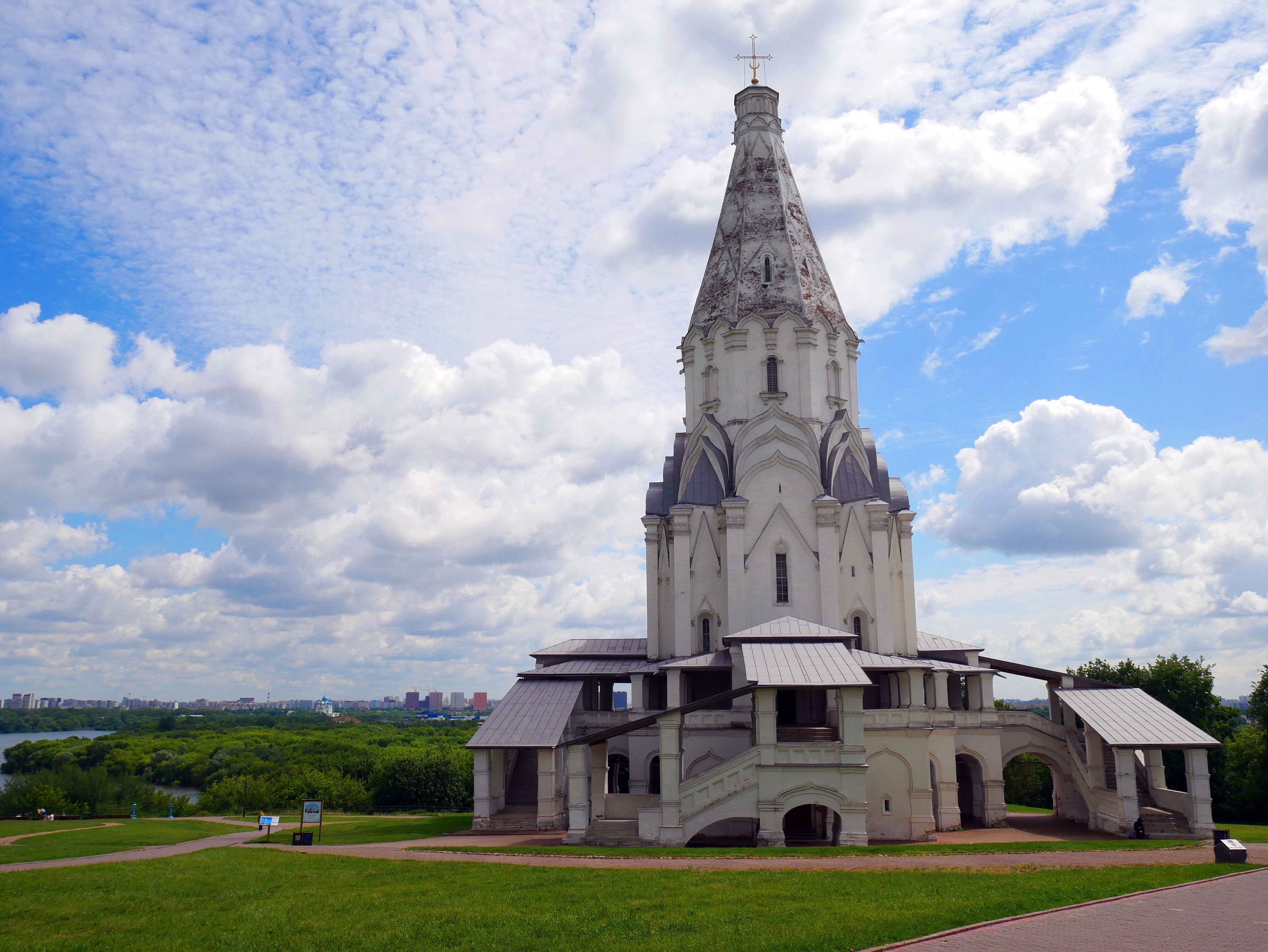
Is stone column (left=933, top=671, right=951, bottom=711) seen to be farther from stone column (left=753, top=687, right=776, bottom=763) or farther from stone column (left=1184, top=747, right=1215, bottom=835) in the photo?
stone column (left=753, top=687, right=776, bottom=763)

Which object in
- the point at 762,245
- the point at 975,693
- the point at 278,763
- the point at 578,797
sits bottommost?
the point at 278,763

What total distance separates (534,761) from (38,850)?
50.2 ft

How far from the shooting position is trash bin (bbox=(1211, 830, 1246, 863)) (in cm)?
1770

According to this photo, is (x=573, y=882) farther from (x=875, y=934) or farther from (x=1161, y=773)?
(x=1161, y=773)

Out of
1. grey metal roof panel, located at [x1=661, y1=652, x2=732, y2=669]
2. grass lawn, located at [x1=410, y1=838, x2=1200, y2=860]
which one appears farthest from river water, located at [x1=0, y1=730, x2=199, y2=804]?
grass lawn, located at [x1=410, y1=838, x2=1200, y2=860]

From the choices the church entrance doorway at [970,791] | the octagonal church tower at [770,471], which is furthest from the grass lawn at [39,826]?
the church entrance doorway at [970,791]

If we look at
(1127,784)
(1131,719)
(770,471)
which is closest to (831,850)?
(1127,784)

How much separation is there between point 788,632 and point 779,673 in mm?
→ 3696

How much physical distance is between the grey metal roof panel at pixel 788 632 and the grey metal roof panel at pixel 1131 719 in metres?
7.67

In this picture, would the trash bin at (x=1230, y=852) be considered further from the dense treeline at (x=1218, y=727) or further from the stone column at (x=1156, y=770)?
the dense treeline at (x=1218, y=727)

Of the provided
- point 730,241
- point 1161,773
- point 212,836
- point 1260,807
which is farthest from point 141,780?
point 1260,807

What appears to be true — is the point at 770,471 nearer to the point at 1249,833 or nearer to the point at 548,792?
the point at 548,792

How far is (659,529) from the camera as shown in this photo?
36125mm

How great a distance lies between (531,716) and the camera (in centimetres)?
2975
